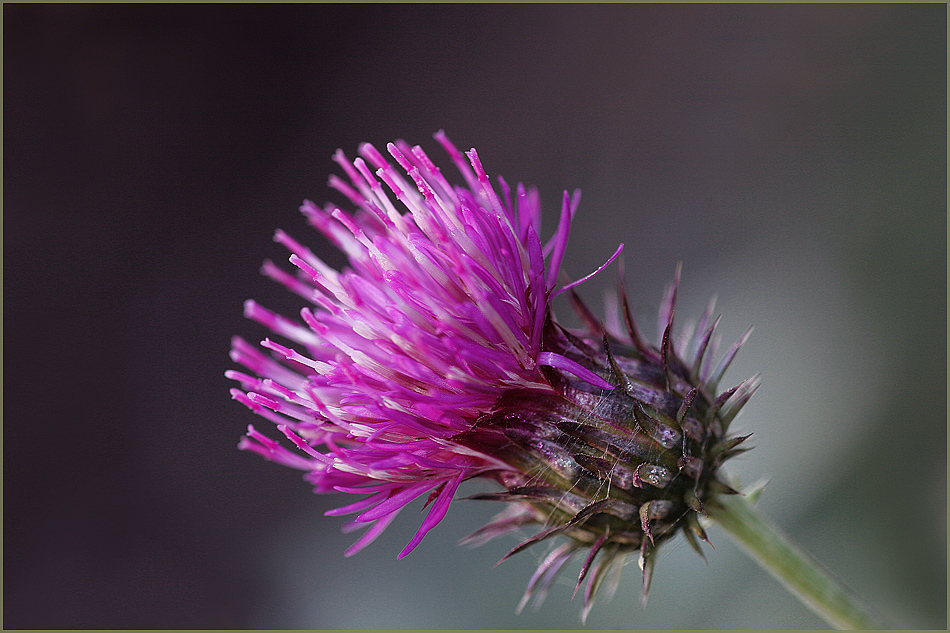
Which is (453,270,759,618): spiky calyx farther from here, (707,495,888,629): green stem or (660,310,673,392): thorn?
(707,495,888,629): green stem

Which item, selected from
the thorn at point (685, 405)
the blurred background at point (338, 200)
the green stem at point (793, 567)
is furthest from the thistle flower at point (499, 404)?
the blurred background at point (338, 200)

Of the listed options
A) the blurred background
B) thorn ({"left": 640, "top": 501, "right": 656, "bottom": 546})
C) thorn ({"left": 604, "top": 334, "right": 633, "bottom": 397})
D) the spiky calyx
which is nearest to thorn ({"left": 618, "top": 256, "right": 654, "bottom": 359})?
the spiky calyx

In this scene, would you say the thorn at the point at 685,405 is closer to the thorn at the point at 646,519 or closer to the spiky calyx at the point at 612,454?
the spiky calyx at the point at 612,454

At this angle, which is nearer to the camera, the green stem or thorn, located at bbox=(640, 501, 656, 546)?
thorn, located at bbox=(640, 501, 656, 546)

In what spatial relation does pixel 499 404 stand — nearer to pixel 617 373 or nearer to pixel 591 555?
pixel 617 373

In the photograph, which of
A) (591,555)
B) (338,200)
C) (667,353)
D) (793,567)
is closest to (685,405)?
(667,353)

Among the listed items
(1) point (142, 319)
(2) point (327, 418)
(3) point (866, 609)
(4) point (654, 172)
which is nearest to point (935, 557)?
(3) point (866, 609)

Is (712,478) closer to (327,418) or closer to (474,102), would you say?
(327,418)
